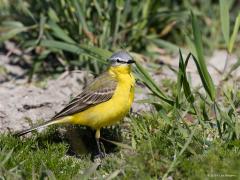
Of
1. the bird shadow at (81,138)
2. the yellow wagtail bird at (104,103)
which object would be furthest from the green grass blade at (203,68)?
the bird shadow at (81,138)

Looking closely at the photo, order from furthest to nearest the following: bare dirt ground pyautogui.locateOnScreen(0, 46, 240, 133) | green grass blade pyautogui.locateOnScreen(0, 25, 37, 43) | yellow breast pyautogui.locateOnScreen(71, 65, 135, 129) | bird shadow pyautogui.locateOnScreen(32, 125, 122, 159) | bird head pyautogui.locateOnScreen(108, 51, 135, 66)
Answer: green grass blade pyautogui.locateOnScreen(0, 25, 37, 43) < bare dirt ground pyautogui.locateOnScreen(0, 46, 240, 133) < bird head pyautogui.locateOnScreen(108, 51, 135, 66) < bird shadow pyautogui.locateOnScreen(32, 125, 122, 159) < yellow breast pyautogui.locateOnScreen(71, 65, 135, 129)

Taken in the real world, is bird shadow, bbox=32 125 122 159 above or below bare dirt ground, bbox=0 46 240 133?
below

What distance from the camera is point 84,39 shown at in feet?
27.2

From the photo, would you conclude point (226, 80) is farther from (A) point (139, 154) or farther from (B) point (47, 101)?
(A) point (139, 154)

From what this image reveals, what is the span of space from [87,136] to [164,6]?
3.27 m

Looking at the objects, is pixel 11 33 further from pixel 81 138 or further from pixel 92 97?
pixel 92 97

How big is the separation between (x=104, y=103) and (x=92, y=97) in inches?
7.3

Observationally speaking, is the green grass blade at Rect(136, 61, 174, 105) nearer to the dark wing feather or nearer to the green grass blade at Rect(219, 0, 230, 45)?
the dark wing feather

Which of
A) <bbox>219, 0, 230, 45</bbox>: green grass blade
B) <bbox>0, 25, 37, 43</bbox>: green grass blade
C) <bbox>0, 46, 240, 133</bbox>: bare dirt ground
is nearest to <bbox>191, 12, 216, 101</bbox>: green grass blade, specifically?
<bbox>219, 0, 230, 45</bbox>: green grass blade

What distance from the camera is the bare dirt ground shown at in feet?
23.3

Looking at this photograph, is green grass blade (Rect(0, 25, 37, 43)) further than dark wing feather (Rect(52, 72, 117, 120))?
Yes

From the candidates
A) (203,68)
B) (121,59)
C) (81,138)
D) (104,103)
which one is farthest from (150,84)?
(81,138)

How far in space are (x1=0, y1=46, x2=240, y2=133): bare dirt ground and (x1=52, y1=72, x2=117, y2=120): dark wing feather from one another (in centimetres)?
60

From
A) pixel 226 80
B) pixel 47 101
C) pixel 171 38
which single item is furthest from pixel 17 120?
pixel 171 38
